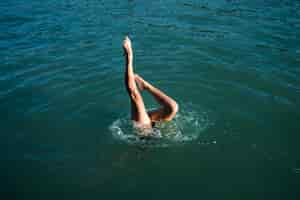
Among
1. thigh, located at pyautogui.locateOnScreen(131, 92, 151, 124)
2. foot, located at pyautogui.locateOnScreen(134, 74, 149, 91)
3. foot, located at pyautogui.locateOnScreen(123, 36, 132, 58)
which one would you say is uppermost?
foot, located at pyautogui.locateOnScreen(123, 36, 132, 58)

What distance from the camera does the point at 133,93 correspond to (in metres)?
8.80

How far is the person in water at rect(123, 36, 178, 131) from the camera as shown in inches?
331

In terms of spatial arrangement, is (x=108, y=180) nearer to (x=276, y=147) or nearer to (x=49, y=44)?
(x=276, y=147)

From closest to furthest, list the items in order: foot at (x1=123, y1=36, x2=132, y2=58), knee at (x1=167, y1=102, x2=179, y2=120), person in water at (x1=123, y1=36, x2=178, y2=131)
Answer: foot at (x1=123, y1=36, x2=132, y2=58)
person in water at (x1=123, y1=36, x2=178, y2=131)
knee at (x1=167, y1=102, x2=179, y2=120)

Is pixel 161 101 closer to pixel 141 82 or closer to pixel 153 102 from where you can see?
pixel 141 82

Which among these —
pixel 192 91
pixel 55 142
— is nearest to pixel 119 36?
pixel 192 91

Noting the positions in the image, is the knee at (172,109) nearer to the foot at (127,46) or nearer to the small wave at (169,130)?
the small wave at (169,130)

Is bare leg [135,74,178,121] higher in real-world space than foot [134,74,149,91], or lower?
lower

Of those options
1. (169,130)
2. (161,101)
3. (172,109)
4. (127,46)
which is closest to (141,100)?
(161,101)

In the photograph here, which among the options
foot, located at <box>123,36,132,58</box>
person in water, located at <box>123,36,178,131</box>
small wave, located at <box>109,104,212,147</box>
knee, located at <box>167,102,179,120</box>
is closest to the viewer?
foot, located at <box>123,36,132,58</box>

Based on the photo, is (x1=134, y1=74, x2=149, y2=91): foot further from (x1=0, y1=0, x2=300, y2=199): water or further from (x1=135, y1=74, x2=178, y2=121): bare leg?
(x1=0, y1=0, x2=300, y2=199): water

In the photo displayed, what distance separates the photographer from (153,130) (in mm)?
10000

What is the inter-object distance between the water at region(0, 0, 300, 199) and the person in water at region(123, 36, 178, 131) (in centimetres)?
69

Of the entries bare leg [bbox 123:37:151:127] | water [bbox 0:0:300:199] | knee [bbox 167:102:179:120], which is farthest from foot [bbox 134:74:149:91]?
water [bbox 0:0:300:199]
